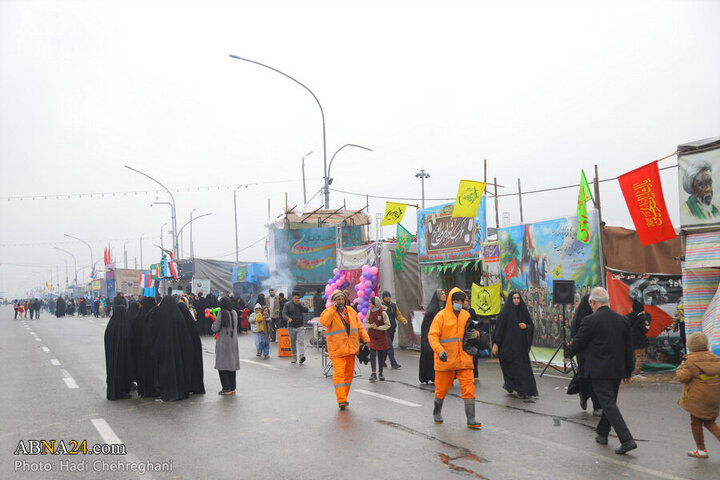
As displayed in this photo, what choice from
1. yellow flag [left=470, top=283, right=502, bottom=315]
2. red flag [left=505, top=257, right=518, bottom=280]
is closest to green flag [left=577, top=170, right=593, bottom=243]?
red flag [left=505, top=257, right=518, bottom=280]

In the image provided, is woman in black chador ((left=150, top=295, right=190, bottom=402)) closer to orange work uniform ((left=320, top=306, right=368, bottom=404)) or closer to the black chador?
the black chador

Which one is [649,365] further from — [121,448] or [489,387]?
[121,448]

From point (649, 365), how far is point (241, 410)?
325 inches

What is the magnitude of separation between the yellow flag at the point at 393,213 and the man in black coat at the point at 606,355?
1209 cm

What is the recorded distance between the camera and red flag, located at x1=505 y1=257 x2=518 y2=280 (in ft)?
50.9

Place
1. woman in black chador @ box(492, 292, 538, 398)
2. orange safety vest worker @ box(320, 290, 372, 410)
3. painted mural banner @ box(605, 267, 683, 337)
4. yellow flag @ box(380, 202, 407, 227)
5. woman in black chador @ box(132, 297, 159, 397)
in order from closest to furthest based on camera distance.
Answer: orange safety vest worker @ box(320, 290, 372, 410), woman in black chador @ box(492, 292, 538, 398), woman in black chador @ box(132, 297, 159, 397), painted mural banner @ box(605, 267, 683, 337), yellow flag @ box(380, 202, 407, 227)

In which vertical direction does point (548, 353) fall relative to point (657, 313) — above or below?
below

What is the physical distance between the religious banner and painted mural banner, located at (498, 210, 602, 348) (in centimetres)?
208

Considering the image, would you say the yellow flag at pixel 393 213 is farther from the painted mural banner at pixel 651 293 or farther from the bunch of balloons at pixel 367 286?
the painted mural banner at pixel 651 293

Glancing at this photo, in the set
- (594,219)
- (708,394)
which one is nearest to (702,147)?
(594,219)

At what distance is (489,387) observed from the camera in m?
11.5

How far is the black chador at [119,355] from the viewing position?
10570mm

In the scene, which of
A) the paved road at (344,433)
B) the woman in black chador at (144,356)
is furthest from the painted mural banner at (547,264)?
the woman in black chador at (144,356)

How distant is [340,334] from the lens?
9688mm
